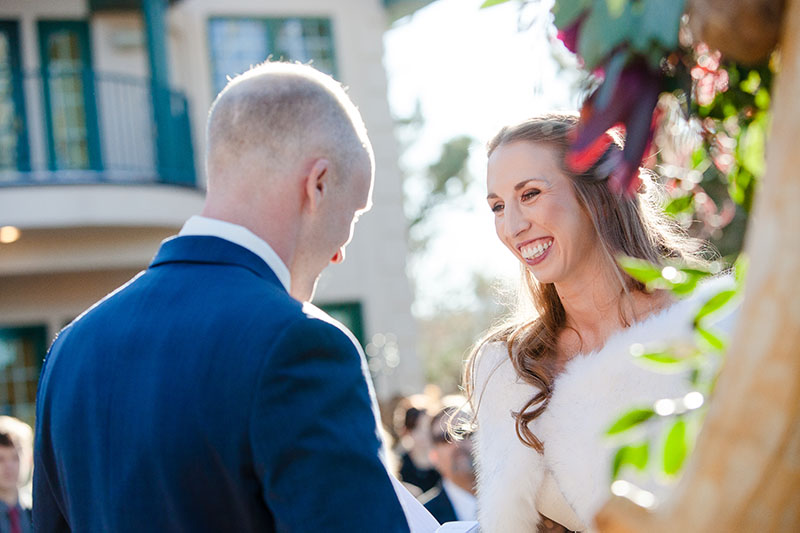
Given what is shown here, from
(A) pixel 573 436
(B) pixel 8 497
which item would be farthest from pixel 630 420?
(B) pixel 8 497

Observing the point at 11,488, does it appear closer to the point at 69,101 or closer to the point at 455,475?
the point at 455,475

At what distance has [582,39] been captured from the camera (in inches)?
40.1

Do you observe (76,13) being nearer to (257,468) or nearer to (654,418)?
(257,468)

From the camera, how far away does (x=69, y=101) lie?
484 inches

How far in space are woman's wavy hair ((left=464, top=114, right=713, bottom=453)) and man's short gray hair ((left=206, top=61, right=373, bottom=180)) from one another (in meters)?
1.06

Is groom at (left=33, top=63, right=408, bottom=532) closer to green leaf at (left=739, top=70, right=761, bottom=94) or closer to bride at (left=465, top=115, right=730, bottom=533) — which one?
green leaf at (left=739, top=70, right=761, bottom=94)

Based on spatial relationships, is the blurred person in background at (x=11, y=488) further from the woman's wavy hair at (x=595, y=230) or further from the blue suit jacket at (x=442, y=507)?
the woman's wavy hair at (x=595, y=230)

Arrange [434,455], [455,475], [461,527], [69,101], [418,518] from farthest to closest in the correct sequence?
1. [69,101]
2. [434,455]
3. [455,475]
4. [461,527]
5. [418,518]

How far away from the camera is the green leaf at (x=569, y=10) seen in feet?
3.43

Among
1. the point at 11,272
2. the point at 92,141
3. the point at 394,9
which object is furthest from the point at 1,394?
the point at 394,9

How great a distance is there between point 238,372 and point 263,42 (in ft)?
39.4

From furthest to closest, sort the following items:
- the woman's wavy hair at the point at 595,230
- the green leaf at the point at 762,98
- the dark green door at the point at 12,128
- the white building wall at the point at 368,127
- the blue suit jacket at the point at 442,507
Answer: the white building wall at the point at 368,127, the dark green door at the point at 12,128, the blue suit jacket at the point at 442,507, the woman's wavy hair at the point at 595,230, the green leaf at the point at 762,98

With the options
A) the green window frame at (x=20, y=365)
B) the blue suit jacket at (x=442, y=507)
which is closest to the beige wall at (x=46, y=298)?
the green window frame at (x=20, y=365)

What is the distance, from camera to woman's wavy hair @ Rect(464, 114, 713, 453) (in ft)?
10.0
